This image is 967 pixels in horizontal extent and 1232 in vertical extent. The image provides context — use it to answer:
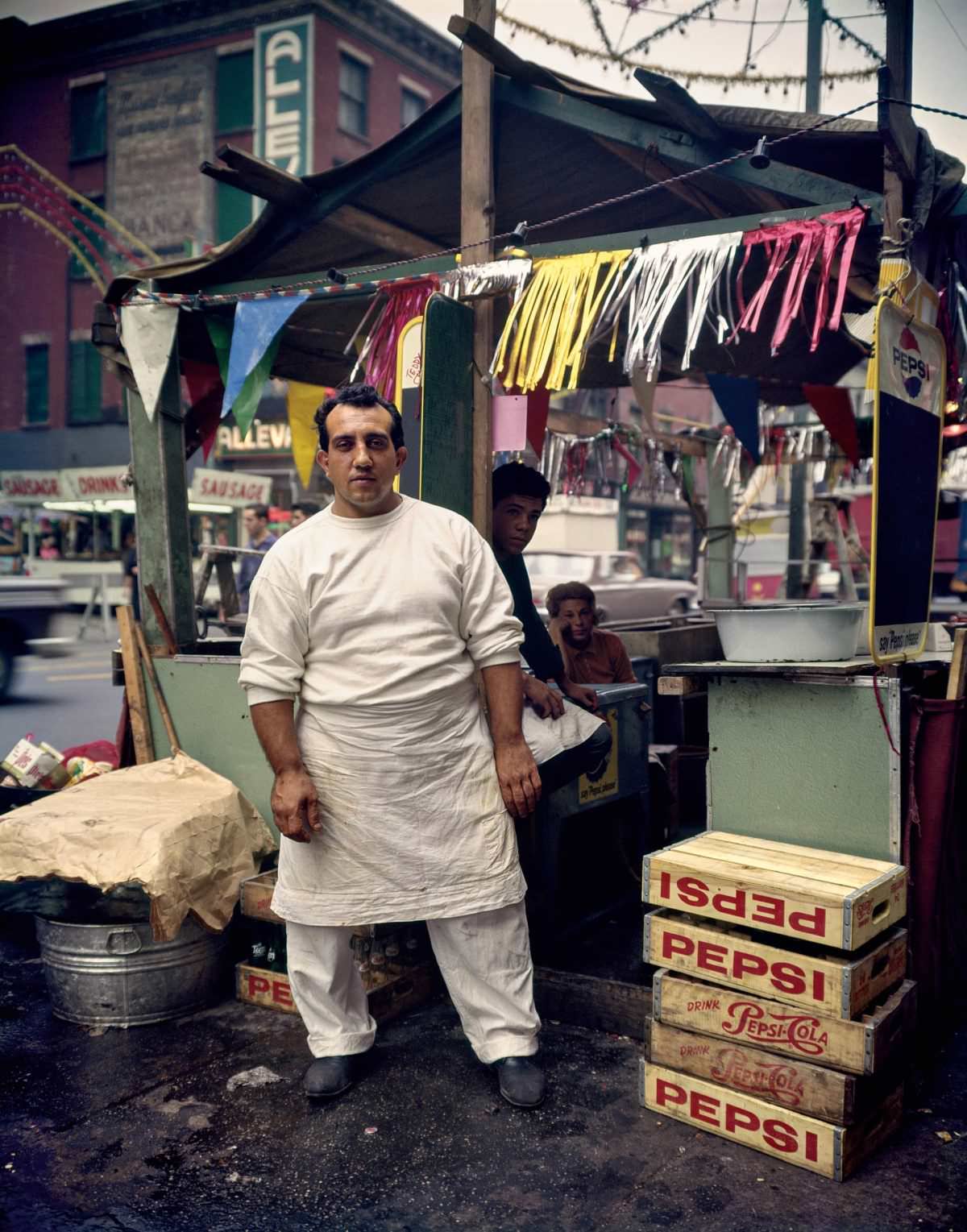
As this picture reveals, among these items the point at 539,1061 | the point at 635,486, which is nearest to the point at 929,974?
the point at 539,1061

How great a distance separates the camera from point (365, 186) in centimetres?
473

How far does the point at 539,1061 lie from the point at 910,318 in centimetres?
270

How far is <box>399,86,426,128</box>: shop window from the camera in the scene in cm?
2597

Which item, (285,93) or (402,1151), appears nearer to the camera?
(402,1151)

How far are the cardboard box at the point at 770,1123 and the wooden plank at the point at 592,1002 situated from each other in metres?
0.47

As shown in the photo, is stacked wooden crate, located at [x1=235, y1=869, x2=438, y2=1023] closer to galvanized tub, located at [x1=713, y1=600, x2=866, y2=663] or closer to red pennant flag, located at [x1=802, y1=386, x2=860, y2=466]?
galvanized tub, located at [x1=713, y1=600, x2=866, y2=663]

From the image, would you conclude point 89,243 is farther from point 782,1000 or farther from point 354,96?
point 782,1000

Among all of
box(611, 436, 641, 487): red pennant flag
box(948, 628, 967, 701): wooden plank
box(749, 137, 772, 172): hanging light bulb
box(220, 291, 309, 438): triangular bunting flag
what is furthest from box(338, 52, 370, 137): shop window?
box(948, 628, 967, 701): wooden plank

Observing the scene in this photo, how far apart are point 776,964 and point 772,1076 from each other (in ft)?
0.99

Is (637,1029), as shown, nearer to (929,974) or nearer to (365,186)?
(929,974)

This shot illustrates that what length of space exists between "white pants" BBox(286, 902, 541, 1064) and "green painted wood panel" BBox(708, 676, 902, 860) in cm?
82

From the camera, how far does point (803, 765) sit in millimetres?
3227

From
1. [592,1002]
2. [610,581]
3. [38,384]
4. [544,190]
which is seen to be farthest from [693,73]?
[38,384]

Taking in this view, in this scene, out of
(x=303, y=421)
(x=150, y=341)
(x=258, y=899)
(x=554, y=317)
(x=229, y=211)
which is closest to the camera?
(x=258, y=899)
